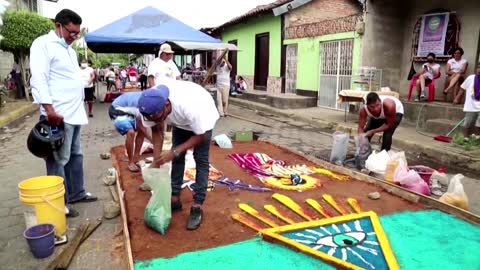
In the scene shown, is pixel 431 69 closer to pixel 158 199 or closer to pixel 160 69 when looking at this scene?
pixel 160 69

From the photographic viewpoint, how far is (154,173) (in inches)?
118

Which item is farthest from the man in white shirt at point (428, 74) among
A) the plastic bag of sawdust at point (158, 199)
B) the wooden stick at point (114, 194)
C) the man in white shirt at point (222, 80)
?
the plastic bag of sawdust at point (158, 199)

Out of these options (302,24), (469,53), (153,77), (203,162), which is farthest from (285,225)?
(302,24)

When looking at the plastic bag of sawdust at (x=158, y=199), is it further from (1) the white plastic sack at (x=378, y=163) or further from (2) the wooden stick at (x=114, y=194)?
(1) the white plastic sack at (x=378, y=163)

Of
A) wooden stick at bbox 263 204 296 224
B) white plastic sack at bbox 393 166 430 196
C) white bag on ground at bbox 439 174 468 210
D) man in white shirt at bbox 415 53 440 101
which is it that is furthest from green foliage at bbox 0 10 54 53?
white bag on ground at bbox 439 174 468 210

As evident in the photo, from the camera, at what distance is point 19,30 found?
12.0 metres

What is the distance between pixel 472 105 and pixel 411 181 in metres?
3.52

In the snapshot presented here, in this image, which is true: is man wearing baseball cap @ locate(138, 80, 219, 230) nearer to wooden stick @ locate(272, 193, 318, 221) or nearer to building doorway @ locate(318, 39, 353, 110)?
wooden stick @ locate(272, 193, 318, 221)

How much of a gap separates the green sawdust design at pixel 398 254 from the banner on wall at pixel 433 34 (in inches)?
286

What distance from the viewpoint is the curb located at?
351 inches

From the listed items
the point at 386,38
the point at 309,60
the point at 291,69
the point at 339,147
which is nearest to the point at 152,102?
the point at 339,147

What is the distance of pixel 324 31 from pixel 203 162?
9.39 meters

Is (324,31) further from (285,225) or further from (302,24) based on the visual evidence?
(285,225)

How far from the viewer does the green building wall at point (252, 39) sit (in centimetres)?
1445
